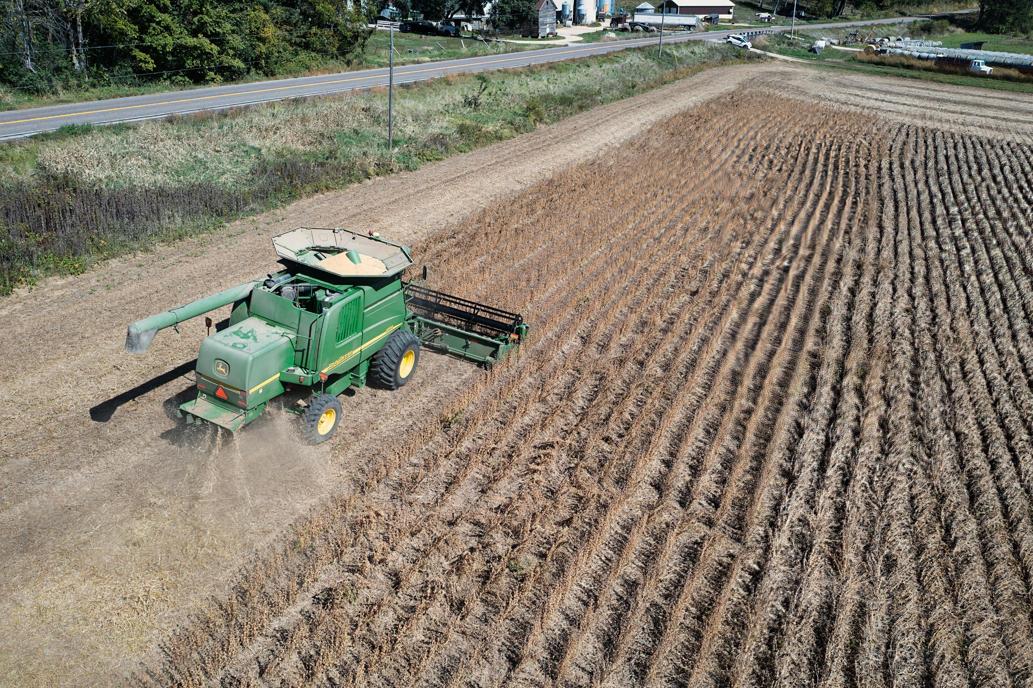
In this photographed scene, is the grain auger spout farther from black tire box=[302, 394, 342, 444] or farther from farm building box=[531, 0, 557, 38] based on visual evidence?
farm building box=[531, 0, 557, 38]

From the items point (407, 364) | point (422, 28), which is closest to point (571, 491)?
point (407, 364)

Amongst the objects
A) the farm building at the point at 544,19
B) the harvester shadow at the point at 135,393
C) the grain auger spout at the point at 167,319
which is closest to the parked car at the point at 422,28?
the farm building at the point at 544,19

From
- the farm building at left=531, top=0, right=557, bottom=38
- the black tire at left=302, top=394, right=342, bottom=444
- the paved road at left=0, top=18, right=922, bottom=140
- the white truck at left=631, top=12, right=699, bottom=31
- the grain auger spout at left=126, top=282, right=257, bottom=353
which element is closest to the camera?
the grain auger spout at left=126, top=282, right=257, bottom=353

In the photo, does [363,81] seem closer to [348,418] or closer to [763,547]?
[348,418]

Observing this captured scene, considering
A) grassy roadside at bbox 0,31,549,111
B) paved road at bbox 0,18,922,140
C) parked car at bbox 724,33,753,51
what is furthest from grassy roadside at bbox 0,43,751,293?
parked car at bbox 724,33,753,51

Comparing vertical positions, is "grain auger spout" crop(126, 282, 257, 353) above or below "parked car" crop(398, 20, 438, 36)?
below

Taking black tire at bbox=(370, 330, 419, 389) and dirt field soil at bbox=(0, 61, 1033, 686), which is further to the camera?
black tire at bbox=(370, 330, 419, 389)

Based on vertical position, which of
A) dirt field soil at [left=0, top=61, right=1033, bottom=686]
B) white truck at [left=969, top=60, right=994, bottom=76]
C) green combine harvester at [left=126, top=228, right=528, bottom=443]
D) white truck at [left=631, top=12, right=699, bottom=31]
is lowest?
dirt field soil at [left=0, top=61, right=1033, bottom=686]

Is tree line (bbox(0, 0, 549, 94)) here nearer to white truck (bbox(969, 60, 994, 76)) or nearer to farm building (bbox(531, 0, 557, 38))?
farm building (bbox(531, 0, 557, 38))

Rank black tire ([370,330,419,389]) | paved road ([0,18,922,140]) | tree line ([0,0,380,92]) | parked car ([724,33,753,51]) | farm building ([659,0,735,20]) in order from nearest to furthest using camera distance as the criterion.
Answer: black tire ([370,330,419,389]) < paved road ([0,18,922,140]) < tree line ([0,0,380,92]) < parked car ([724,33,753,51]) < farm building ([659,0,735,20])

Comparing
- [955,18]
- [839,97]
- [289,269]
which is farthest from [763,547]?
[955,18]
